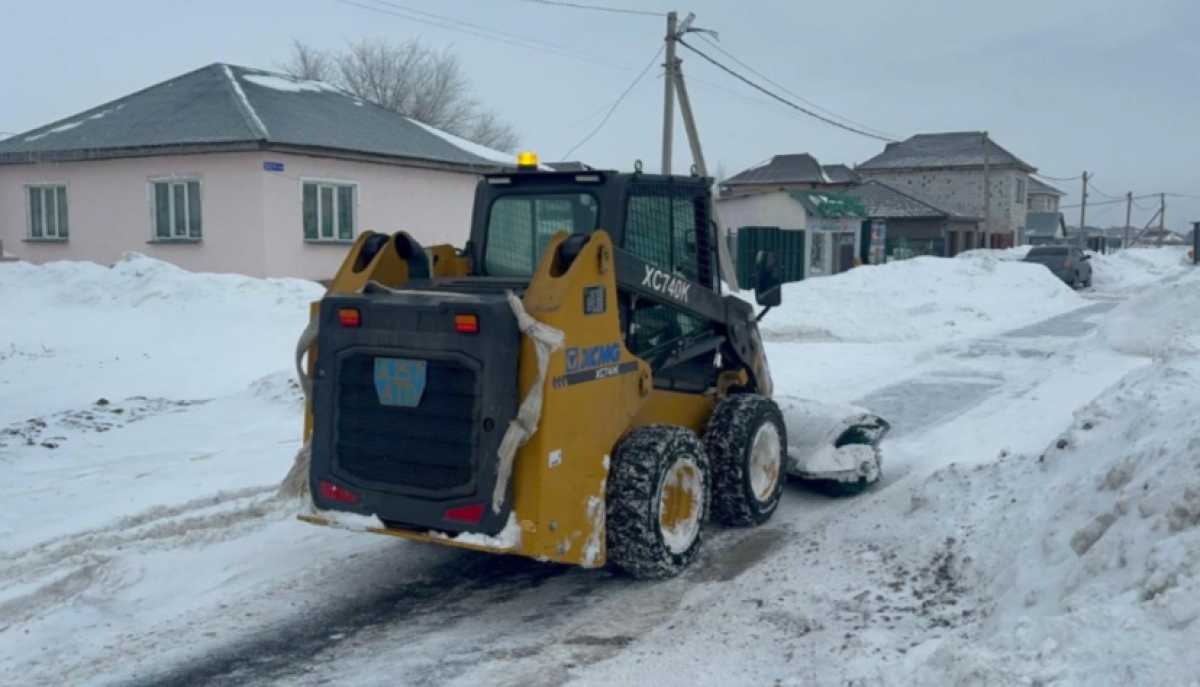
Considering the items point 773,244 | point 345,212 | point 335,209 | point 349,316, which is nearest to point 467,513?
point 349,316

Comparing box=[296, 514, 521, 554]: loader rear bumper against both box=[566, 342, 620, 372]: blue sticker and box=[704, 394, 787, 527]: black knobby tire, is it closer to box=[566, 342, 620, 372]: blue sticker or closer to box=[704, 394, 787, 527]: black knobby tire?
box=[566, 342, 620, 372]: blue sticker

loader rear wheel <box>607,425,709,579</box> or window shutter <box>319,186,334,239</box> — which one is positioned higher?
window shutter <box>319,186,334,239</box>

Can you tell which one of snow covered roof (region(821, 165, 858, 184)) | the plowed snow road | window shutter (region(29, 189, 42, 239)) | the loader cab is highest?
snow covered roof (region(821, 165, 858, 184))

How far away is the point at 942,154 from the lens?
224 ft

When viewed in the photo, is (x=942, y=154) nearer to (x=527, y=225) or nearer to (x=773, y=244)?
(x=773, y=244)

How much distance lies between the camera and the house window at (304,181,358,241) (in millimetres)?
22422

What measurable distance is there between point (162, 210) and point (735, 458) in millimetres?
18701

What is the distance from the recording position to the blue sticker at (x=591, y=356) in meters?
5.67

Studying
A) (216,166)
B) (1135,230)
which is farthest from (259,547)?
(1135,230)

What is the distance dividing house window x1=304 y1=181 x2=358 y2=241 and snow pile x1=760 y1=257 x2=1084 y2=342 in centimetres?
909

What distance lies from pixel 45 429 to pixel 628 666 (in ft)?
25.3

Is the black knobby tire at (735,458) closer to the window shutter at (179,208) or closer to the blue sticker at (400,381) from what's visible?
the blue sticker at (400,381)

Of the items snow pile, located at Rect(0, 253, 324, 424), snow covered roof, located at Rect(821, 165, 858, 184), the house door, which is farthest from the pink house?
snow covered roof, located at Rect(821, 165, 858, 184)

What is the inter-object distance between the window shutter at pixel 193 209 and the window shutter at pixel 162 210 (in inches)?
24.1
